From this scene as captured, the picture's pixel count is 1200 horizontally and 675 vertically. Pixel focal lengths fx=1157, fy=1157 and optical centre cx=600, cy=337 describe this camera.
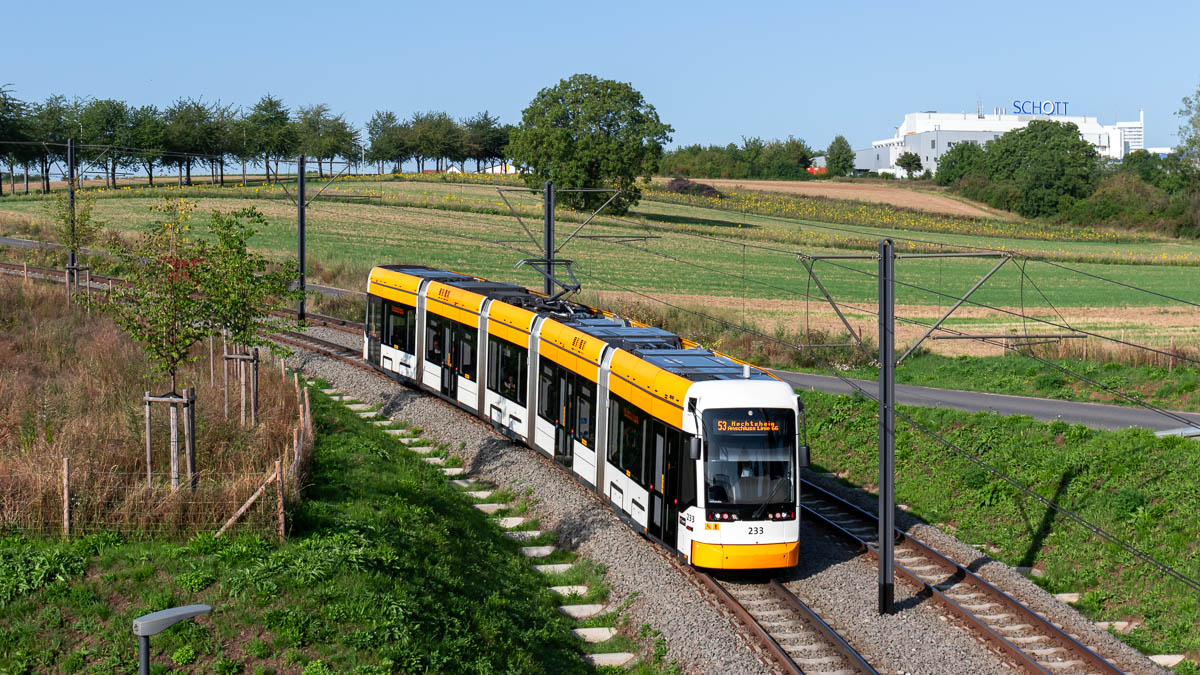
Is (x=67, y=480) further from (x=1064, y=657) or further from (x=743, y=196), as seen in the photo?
(x=743, y=196)

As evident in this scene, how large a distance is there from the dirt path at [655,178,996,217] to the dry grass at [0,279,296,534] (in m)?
104

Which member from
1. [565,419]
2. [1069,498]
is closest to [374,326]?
[565,419]

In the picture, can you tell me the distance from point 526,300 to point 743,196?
4173 inches

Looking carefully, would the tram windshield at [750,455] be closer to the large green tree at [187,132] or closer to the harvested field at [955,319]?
the harvested field at [955,319]

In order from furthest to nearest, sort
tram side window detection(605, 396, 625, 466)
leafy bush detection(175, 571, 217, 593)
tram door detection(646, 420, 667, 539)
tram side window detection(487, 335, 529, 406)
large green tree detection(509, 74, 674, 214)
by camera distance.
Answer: large green tree detection(509, 74, 674, 214) → tram side window detection(487, 335, 529, 406) → tram side window detection(605, 396, 625, 466) → tram door detection(646, 420, 667, 539) → leafy bush detection(175, 571, 217, 593)

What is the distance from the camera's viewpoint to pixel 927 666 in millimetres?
14703

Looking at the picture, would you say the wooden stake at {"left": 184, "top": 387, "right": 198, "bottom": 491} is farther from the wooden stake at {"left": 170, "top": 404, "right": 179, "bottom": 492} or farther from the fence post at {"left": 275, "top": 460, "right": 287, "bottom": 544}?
the fence post at {"left": 275, "top": 460, "right": 287, "bottom": 544}

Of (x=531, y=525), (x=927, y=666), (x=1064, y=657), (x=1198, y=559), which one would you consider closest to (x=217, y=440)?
(x=531, y=525)

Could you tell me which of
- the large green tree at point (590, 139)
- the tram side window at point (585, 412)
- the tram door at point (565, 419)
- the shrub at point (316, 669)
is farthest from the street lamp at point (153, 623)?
the large green tree at point (590, 139)

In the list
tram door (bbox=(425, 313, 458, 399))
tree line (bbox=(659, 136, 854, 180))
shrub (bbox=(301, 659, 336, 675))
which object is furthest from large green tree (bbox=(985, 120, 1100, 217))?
shrub (bbox=(301, 659, 336, 675))

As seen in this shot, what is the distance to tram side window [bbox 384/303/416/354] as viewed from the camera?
30.0 meters

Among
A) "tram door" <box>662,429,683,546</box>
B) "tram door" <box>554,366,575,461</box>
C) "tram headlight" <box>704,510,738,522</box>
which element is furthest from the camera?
"tram door" <box>554,366,575,461</box>

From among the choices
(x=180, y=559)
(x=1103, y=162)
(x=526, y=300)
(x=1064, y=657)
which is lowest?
(x=1064, y=657)

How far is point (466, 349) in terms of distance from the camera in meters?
27.2
